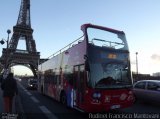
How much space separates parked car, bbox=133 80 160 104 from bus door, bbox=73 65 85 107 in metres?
4.46

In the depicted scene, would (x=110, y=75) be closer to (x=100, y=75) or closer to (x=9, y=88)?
(x=100, y=75)

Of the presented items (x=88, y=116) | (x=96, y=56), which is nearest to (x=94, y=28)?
(x=96, y=56)

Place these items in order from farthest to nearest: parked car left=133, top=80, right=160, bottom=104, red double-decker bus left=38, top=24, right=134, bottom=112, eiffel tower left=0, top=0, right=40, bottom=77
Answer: eiffel tower left=0, top=0, right=40, bottom=77
parked car left=133, top=80, right=160, bottom=104
red double-decker bus left=38, top=24, right=134, bottom=112

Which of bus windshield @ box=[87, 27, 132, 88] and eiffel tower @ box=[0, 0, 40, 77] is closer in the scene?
bus windshield @ box=[87, 27, 132, 88]

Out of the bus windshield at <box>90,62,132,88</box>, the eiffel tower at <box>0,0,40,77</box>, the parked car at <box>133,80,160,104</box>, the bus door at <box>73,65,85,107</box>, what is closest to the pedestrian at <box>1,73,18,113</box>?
the bus door at <box>73,65,85,107</box>

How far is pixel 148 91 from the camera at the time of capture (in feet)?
47.7

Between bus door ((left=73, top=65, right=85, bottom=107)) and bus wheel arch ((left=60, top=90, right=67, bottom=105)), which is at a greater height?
bus door ((left=73, top=65, right=85, bottom=107))

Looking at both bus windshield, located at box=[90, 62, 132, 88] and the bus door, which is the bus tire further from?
bus windshield, located at box=[90, 62, 132, 88]

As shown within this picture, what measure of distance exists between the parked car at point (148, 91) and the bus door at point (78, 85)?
4.46 metres

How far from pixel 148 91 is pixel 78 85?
4855 mm

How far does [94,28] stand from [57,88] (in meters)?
5.28

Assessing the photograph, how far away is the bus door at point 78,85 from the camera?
10820 mm

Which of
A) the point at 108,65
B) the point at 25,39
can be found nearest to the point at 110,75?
the point at 108,65

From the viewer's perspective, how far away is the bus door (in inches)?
426
